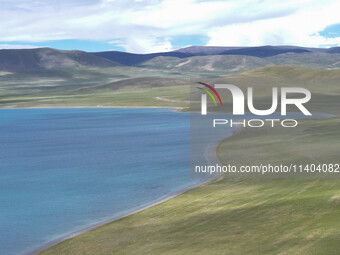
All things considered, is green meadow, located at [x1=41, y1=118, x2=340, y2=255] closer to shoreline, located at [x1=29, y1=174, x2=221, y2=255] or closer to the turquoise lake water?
shoreline, located at [x1=29, y1=174, x2=221, y2=255]

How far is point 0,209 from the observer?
39.1 meters

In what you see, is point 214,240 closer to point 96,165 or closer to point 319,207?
point 319,207

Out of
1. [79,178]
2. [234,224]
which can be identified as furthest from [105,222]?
[79,178]

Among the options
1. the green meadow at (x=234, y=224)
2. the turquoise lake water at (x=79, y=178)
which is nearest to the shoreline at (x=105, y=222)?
the turquoise lake water at (x=79, y=178)

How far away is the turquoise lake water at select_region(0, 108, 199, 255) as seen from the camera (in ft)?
113

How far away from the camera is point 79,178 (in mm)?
51438

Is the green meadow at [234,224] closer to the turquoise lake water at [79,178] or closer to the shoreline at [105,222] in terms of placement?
the shoreline at [105,222]

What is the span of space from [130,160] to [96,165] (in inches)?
174

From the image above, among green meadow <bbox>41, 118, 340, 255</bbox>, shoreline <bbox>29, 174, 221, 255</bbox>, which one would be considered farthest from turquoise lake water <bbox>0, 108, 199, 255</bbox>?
green meadow <bbox>41, 118, 340, 255</bbox>

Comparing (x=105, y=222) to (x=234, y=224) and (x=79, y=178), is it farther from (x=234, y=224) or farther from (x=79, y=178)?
(x=79, y=178)

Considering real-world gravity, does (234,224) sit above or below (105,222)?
above

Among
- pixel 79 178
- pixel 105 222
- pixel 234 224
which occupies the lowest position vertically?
pixel 79 178

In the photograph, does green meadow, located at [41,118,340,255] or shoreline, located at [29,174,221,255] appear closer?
green meadow, located at [41,118,340,255]

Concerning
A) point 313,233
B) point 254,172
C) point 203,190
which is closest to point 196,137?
point 254,172
